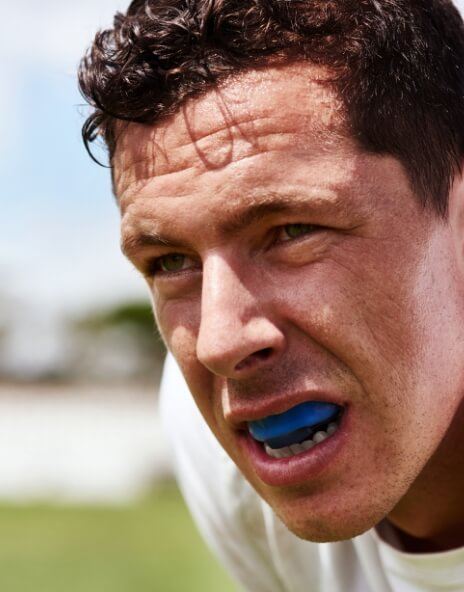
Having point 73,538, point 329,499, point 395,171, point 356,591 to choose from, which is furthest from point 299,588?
point 73,538

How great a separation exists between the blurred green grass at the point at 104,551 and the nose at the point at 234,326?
5753mm

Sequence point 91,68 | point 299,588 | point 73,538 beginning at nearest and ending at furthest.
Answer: point 91,68
point 299,588
point 73,538

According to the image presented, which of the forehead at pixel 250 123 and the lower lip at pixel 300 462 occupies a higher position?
the forehead at pixel 250 123

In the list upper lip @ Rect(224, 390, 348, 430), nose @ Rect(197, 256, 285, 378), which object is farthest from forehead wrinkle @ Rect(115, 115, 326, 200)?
upper lip @ Rect(224, 390, 348, 430)

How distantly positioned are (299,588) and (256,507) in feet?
1.34

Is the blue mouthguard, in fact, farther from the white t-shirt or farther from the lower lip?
the white t-shirt

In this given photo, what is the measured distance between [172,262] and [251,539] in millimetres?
1525

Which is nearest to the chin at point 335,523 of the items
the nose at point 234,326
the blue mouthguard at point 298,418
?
the blue mouthguard at point 298,418

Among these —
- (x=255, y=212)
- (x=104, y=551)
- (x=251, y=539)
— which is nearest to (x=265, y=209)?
(x=255, y=212)

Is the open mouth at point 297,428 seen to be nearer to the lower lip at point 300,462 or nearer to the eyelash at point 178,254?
the lower lip at point 300,462

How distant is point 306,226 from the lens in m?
3.25

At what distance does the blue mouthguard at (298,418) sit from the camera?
3252 mm

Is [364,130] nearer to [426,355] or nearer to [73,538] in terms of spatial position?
[426,355]

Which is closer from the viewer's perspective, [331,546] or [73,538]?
[331,546]
